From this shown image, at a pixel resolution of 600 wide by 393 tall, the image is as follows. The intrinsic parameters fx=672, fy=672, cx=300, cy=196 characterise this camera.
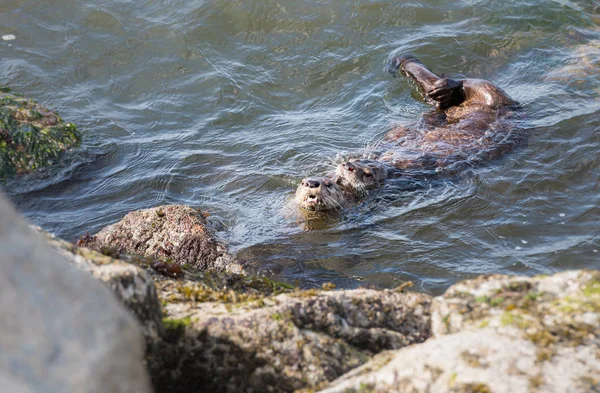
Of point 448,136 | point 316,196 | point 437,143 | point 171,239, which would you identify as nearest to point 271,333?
point 171,239

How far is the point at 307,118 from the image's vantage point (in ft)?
28.8

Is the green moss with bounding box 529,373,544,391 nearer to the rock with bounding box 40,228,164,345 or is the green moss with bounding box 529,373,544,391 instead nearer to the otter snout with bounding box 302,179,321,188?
the rock with bounding box 40,228,164,345

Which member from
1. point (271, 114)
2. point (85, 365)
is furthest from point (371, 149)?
point (85, 365)

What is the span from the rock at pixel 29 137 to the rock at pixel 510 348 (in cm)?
614

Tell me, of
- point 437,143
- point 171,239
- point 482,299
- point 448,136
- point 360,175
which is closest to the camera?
point 482,299

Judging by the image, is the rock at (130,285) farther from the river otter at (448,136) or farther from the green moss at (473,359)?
the river otter at (448,136)

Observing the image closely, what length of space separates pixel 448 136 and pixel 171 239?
3700 millimetres

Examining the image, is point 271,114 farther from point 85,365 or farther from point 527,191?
point 85,365

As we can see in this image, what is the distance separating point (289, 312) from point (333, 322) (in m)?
0.21

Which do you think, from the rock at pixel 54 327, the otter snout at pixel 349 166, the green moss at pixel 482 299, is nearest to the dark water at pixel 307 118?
the otter snout at pixel 349 166

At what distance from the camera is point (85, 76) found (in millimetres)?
10055

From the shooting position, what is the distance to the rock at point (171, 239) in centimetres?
531

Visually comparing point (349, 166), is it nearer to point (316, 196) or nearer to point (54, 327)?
point (316, 196)

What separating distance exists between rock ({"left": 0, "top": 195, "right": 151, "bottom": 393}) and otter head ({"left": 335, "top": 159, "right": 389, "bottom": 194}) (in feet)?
16.3
